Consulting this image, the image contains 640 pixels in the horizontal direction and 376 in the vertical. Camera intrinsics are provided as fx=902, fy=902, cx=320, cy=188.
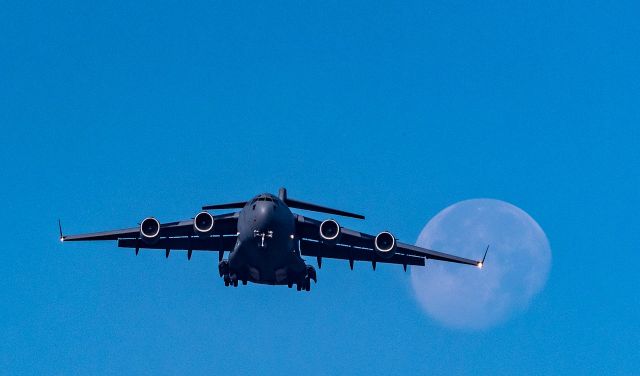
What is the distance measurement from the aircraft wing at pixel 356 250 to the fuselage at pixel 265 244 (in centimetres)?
201

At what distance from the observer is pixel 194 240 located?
4119 centimetres

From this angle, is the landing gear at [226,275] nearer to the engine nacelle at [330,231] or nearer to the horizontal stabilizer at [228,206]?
the horizontal stabilizer at [228,206]

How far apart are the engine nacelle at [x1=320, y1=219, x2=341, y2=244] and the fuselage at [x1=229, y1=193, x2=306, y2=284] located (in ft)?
4.15

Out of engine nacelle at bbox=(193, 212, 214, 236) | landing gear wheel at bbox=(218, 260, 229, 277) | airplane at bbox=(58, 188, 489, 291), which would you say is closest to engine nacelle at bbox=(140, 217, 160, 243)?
airplane at bbox=(58, 188, 489, 291)

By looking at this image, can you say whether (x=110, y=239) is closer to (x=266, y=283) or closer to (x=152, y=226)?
(x=152, y=226)

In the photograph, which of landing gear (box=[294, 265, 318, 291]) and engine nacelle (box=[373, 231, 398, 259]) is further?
landing gear (box=[294, 265, 318, 291])

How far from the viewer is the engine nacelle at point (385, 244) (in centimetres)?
3716

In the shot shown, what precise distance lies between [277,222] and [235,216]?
14.5 ft

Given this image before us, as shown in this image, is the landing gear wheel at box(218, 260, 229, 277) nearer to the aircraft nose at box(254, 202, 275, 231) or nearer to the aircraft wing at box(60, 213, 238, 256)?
the aircraft wing at box(60, 213, 238, 256)

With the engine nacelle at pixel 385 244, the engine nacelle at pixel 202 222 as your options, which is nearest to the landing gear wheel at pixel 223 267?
the engine nacelle at pixel 202 222

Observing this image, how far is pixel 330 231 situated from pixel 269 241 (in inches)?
132

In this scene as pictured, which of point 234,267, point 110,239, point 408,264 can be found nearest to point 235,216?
point 234,267

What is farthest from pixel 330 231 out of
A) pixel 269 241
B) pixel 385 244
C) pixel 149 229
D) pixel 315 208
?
pixel 149 229

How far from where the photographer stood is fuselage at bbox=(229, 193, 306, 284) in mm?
34031
